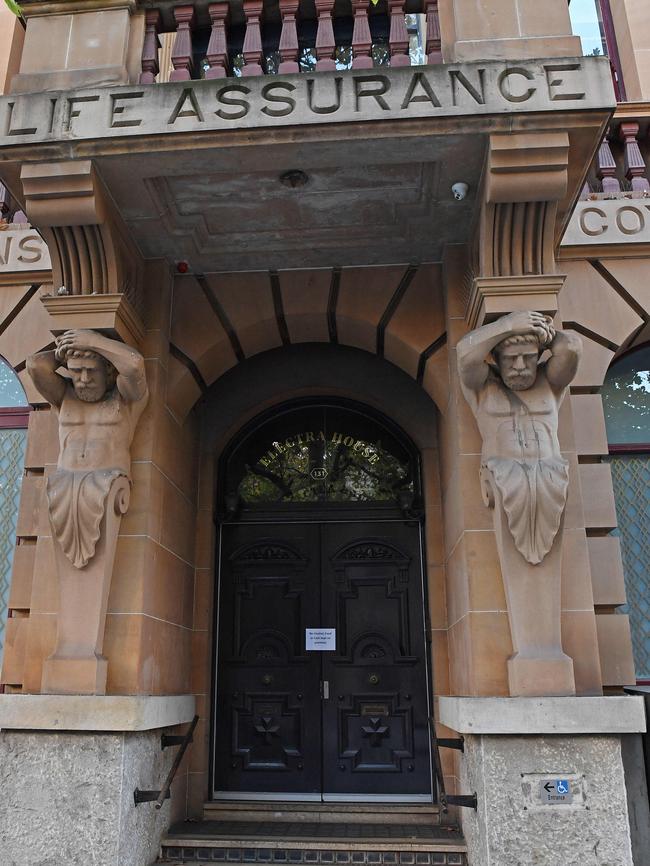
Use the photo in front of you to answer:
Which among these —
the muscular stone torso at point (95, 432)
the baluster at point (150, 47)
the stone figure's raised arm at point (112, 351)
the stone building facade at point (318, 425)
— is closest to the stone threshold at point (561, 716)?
the stone building facade at point (318, 425)

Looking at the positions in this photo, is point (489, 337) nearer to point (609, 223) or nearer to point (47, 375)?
point (609, 223)

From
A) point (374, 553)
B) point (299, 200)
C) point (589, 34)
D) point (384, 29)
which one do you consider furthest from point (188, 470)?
point (589, 34)

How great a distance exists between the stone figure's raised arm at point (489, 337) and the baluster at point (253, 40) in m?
2.49

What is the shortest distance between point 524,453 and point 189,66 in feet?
12.4

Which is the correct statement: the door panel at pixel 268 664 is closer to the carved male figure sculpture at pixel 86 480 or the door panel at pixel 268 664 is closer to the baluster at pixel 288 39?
the carved male figure sculpture at pixel 86 480

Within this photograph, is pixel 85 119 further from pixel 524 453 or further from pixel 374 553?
pixel 374 553

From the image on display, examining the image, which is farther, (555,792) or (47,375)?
(47,375)

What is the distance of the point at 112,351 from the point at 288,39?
8.74ft

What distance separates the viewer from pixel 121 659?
5.30 metres

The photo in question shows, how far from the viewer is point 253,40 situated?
5738mm

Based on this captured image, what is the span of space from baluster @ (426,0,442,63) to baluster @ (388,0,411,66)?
0.18 metres

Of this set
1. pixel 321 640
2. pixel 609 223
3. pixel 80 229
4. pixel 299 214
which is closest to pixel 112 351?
pixel 80 229

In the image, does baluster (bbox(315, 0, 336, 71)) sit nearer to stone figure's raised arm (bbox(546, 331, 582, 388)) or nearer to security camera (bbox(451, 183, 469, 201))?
security camera (bbox(451, 183, 469, 201))

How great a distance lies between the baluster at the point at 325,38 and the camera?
561 cm
